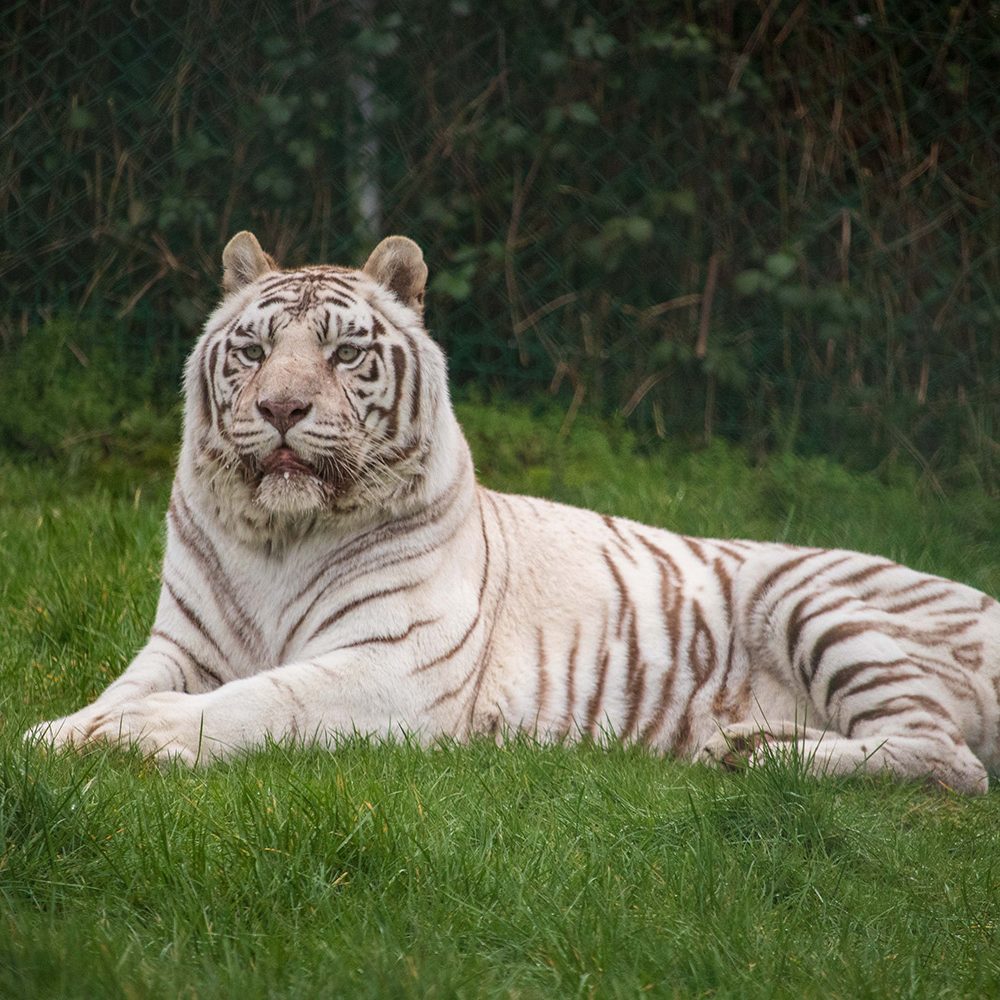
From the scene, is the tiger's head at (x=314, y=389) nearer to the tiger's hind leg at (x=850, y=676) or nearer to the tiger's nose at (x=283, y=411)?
the tiger's nose at (x=283, y=411)

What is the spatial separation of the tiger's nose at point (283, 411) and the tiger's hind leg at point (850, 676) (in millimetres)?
1371

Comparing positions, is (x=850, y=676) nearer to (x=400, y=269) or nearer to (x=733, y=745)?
(x=733, y=745)

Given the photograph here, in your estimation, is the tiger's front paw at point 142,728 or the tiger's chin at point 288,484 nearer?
the tiger's front paw at point 142,728

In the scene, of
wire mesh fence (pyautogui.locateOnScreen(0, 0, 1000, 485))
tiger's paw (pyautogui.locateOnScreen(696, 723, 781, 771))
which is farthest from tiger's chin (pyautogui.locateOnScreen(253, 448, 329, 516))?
wire mesh fence (pyautogui.locateOnScreen(0, 0, 1000, 485))

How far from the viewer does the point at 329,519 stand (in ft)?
13.3

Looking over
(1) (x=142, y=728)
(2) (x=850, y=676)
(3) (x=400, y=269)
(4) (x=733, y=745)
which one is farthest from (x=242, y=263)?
(2) (x=850, y=676)

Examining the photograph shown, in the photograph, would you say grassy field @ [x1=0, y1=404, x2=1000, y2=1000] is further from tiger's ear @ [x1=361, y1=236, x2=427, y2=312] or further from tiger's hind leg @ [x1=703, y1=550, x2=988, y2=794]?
tiger's ear @ [x1=361, y1=236, x2=427, y2=312]

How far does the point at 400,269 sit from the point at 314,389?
562mm

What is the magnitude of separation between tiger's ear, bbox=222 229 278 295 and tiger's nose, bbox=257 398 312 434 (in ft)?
1.98

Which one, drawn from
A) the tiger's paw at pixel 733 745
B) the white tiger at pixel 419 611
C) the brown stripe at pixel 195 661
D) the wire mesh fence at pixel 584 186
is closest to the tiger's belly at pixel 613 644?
the white tiger at pixel 419 611

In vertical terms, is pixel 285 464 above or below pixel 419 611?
above

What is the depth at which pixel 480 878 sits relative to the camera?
2.73 m

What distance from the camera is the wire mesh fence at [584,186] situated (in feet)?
23.6

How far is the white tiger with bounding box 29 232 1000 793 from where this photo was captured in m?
3.88
